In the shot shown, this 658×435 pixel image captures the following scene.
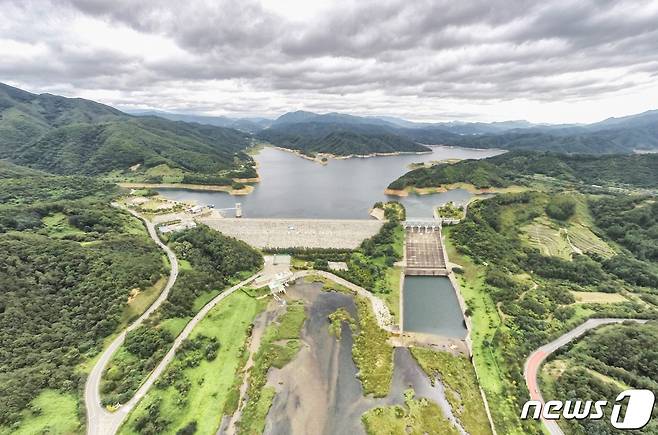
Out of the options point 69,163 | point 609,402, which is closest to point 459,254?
point 609,402

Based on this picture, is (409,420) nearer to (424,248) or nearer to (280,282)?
(280,282)

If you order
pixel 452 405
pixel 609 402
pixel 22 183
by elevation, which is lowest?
pixel 452 405

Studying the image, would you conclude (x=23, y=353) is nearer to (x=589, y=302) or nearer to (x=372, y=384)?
(x=372, y=384)

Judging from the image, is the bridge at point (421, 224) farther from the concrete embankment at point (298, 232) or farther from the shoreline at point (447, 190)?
the shoreline at point (447, 190)

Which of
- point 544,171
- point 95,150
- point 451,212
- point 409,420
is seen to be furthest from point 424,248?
point 95,150

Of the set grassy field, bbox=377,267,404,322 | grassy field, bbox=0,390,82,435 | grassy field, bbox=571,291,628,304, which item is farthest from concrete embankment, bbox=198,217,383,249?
grassy field, bbox=0,390,82,435
